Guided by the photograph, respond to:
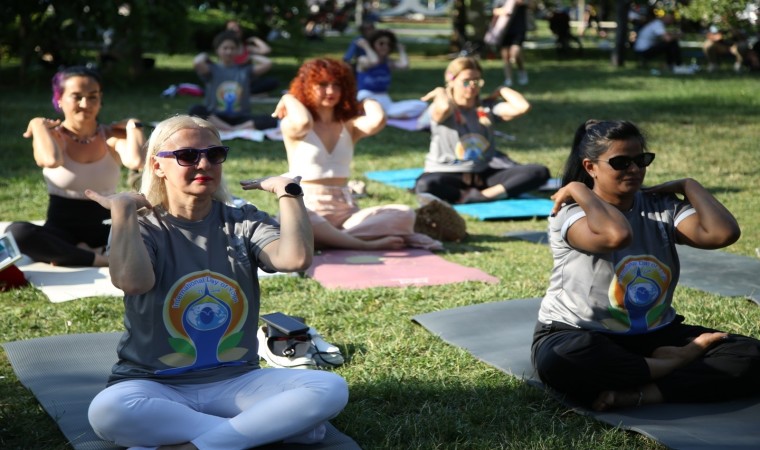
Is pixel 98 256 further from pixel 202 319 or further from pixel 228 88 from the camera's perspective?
pixel 228 88

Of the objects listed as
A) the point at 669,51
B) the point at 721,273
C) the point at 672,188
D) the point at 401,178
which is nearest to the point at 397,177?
the point at 401,178

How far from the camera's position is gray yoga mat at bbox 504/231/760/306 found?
18.7 feet

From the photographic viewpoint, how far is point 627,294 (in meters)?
4.00

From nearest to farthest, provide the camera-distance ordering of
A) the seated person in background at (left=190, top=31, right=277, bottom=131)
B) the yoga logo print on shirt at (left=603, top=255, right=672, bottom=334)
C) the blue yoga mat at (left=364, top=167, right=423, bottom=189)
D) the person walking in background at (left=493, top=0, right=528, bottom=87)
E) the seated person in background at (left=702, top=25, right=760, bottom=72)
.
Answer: the yoga logo print on shirt at (left=603, top=255, right=672, bottom=334)
the blue yoga mat at (left=364, top=167, right=423, bottom=189)
the seated person in background at (left=190, top=31, right=277, bottom=131)
the person walking in background at (left=493, top=0, right=528, bottom=87)
the seated person in background at (left=702, top=25, right=760, bottom=72)

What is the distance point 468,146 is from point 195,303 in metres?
5.42

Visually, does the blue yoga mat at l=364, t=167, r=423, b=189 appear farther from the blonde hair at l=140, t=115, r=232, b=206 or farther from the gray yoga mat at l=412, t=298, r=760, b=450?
the blonde hair at l=140, t=115, r=232, b=206

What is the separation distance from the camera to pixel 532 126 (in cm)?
1288

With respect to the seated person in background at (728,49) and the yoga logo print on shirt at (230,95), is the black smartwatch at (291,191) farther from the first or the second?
the seated person in background at (728,49)

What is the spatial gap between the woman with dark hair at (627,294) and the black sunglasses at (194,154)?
139 centimetres

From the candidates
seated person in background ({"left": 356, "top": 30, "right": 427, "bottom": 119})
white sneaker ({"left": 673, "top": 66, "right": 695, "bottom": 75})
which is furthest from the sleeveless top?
white sneaker ({"left": 673, "top": 66, "right": 695, "bottom": 75})

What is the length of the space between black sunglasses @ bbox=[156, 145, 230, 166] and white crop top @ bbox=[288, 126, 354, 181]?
333 centimetres

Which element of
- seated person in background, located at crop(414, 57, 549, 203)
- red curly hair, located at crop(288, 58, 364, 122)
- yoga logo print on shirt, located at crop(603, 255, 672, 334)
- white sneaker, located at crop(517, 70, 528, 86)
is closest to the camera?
yoga logo print on shirt, located at crop(603, 255, 672, 334)

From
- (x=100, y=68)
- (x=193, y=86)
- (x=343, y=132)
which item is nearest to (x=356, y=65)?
(x=193, y=86)

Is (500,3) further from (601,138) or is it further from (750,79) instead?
(601,138)
